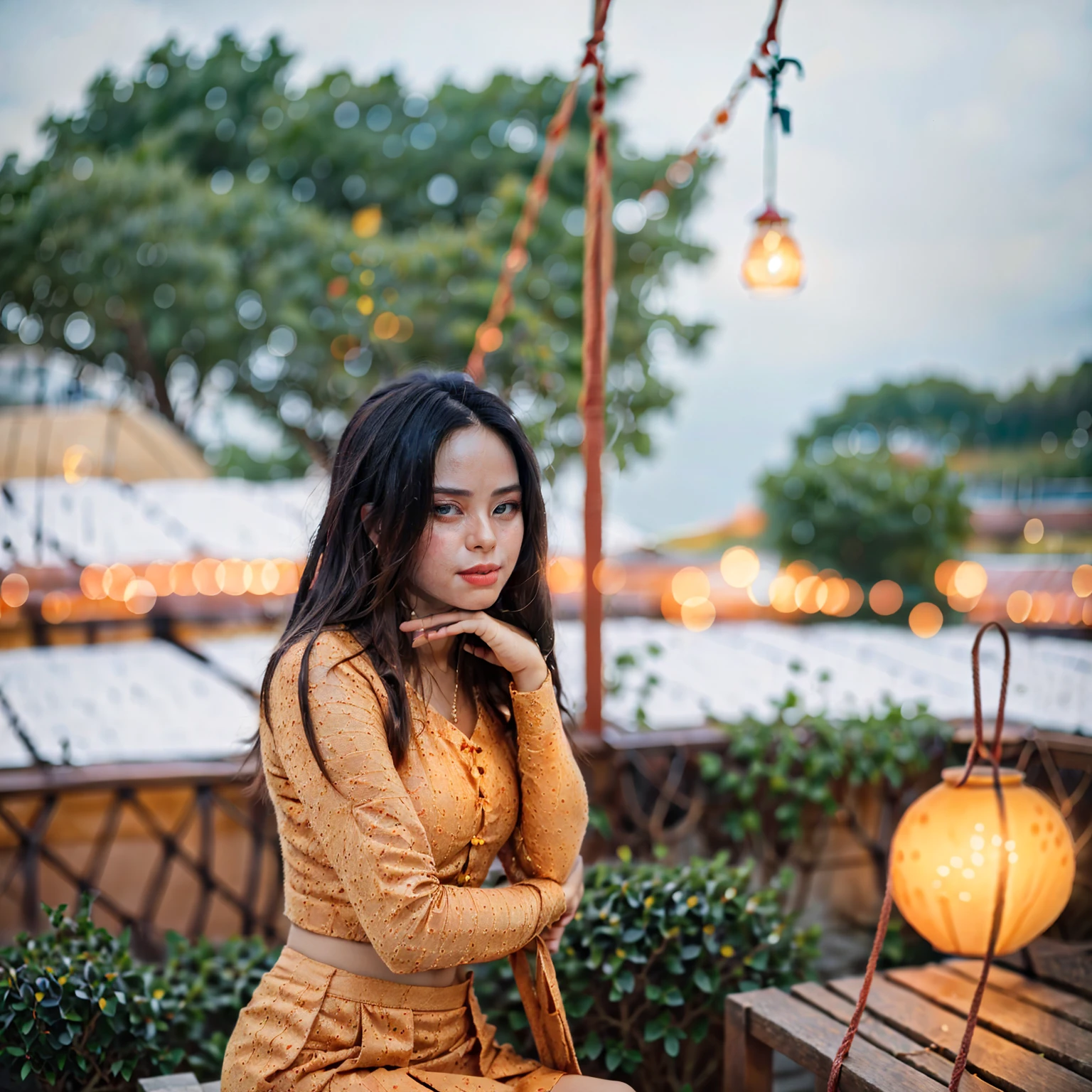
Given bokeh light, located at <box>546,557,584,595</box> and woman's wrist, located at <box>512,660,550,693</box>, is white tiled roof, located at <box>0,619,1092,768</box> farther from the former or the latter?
woman's wrist, located at <box>512,660,550,693</box>

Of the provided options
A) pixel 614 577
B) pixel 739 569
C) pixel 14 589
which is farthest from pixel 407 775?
pixel 614 577

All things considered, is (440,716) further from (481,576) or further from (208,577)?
(208,577)

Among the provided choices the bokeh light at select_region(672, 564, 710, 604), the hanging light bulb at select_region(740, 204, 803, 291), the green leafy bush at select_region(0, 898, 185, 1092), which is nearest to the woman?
the green leafy bush at select_region(0, 898, 185, 1092)

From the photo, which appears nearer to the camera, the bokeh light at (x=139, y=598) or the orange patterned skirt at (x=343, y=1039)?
the orange patterned skirt at (x=343, y=1039)

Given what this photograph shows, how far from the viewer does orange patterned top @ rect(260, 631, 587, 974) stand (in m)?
1.39

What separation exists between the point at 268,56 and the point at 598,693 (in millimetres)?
9660

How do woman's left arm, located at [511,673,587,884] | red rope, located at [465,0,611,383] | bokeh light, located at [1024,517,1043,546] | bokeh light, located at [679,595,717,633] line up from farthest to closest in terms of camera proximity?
bokeh light, located at [1024,517,1043,546], bokeh light, located at [679,595,717,633], red rope, located at [465,0,611,383], woman's left arm, located at [511,673,587,884]

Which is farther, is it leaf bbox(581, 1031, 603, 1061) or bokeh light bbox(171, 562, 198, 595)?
bokeh light bbox(171, 562, 198, 595)

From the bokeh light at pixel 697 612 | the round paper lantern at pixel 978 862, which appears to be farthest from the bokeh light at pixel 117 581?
the round paper lantern at pixel 978 862

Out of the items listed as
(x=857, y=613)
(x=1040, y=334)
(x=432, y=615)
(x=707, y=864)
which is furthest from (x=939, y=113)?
(x=432, y=615)

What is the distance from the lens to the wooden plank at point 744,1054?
209 cm

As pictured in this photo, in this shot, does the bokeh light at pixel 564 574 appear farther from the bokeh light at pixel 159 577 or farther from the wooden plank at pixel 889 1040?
the wooden plank at pixel 889 1040

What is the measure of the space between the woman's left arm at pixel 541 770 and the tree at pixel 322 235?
4774 mm

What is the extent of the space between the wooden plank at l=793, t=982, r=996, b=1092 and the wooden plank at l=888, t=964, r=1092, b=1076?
0.13m
